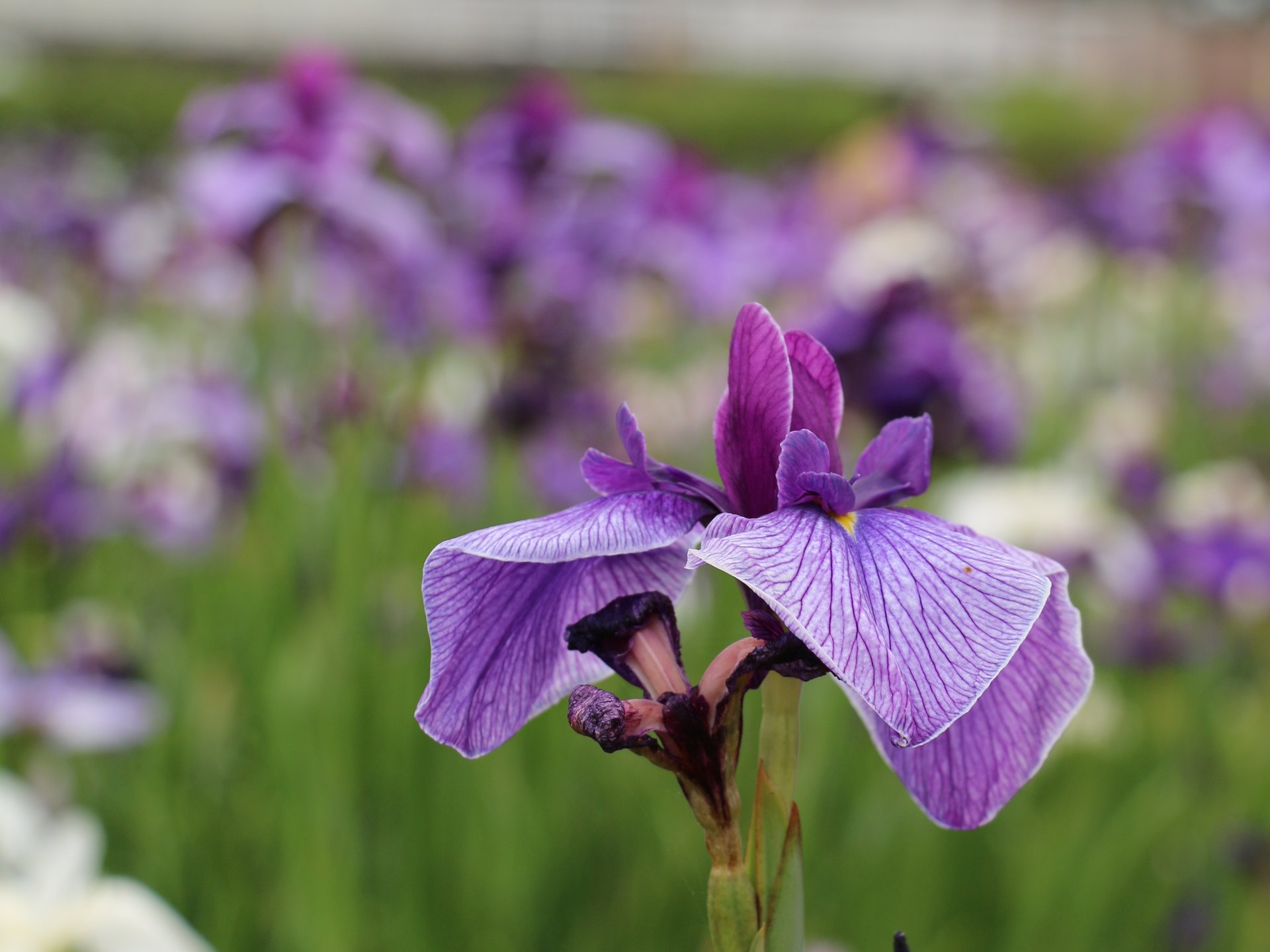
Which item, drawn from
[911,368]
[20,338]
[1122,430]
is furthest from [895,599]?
[1122,430]

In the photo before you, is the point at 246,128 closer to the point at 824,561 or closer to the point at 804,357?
the point at 804,357

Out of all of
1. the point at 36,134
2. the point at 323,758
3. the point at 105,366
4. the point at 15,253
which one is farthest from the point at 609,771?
the point at 36,134

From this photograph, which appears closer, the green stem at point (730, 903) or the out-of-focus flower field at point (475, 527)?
the green stem at point (730, 903)

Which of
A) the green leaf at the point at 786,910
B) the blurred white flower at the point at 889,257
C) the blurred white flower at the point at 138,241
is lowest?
the green leaf at the point at 786,910

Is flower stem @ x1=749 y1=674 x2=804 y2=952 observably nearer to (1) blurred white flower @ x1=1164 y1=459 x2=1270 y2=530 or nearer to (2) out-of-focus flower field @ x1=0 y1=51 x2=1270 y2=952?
(2) out-of-focus flower field @ x1=0 y1=51 x2=1270 y2=952

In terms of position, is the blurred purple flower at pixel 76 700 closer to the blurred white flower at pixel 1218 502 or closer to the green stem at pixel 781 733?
the green stem at pixel 781 733

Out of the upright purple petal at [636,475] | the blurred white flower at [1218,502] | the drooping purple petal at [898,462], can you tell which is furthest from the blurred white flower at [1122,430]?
the upright purple petal at [636,475]

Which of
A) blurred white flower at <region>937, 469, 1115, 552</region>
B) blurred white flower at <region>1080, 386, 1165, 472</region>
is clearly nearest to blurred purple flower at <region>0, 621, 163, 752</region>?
blurred white flower at <region>937, 469, 1115, 552</region>
